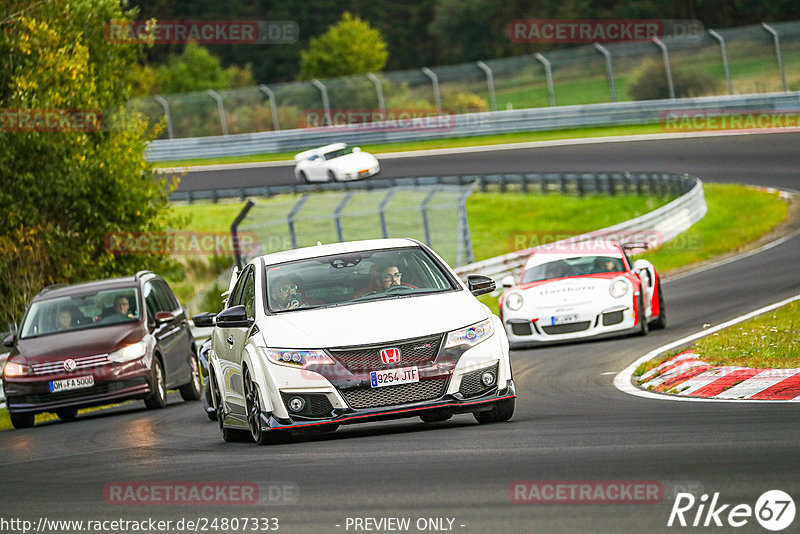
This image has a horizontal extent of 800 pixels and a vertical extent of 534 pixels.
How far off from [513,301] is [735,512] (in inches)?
492

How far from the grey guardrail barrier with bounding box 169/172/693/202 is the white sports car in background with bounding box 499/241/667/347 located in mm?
15703

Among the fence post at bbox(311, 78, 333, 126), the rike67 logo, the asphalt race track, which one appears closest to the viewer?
the rike67 logo

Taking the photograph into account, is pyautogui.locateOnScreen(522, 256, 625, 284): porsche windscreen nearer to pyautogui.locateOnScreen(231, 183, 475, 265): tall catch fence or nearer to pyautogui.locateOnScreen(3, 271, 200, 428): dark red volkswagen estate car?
pyautogui.locateOnScreen(3, 271, 200, 428): dark red volkswagen estate car

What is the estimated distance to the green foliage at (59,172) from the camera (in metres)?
25.2

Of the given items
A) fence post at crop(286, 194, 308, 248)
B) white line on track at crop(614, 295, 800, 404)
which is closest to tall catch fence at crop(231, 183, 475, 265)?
fence post at crop(286, 194, 308, 248)

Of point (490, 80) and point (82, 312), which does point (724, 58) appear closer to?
point (490, 80)

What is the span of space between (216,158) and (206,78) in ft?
110

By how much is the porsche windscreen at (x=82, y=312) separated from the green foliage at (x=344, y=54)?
68.4 m

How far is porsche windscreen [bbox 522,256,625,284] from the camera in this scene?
734 inches

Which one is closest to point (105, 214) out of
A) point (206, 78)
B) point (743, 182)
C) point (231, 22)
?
point (743, 182)

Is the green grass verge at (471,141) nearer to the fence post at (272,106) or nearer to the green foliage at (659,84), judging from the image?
the fence post at (272,106)

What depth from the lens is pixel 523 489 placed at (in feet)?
22.2

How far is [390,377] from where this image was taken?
30.5ft

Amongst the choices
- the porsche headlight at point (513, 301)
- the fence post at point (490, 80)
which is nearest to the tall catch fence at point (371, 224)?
the porsche headlight at point (513, 301)
